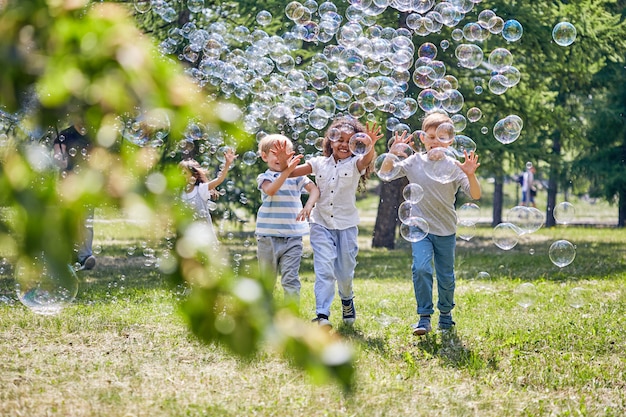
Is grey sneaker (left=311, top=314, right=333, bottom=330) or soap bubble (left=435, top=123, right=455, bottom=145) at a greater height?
soap bubble (left=435, top=123, right=455, bottom=145)

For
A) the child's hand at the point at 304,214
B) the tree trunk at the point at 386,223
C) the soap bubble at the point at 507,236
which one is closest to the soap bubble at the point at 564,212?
the soap bubble at the point at 507,236

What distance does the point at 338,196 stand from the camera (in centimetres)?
640

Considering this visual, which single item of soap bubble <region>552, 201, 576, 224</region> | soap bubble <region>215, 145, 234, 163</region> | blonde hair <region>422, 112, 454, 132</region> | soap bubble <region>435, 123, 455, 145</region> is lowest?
soap bubble <region>552, 201, 576, 224</region>

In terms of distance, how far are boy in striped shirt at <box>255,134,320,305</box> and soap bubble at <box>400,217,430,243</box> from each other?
2.86 feet

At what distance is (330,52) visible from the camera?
7508 mm

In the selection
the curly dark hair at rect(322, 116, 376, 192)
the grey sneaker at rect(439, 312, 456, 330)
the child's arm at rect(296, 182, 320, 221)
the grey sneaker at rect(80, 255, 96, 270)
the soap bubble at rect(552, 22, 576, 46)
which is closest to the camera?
the child's arm at rect(296, 182, 320, 221)

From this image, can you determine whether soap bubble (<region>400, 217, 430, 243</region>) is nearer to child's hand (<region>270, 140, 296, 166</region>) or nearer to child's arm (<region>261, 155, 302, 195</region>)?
child's arm (<region>261, 155, 302, 195</region>)

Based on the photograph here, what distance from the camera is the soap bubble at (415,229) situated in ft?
19.9

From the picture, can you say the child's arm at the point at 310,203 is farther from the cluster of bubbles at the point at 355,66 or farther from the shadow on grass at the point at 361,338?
the shadow on grass at the point at 361,338

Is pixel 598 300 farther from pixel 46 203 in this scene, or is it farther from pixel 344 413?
pixel 46 203

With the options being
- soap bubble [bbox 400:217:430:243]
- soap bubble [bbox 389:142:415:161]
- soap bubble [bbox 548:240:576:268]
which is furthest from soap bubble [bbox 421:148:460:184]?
soap bubble [bbox 548:240:576:268]

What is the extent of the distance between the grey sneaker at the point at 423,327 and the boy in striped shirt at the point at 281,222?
1.10m

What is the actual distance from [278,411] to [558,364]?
2054 mm

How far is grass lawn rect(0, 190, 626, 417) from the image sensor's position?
4145 millimetres
